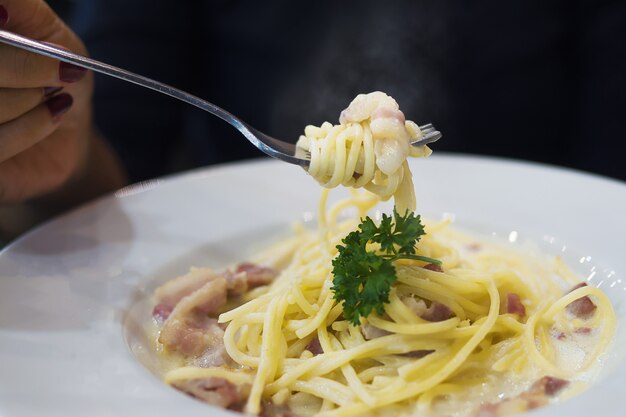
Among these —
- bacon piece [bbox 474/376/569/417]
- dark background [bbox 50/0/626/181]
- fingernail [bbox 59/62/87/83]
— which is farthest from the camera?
dark background [bbox 50/0/626/181]

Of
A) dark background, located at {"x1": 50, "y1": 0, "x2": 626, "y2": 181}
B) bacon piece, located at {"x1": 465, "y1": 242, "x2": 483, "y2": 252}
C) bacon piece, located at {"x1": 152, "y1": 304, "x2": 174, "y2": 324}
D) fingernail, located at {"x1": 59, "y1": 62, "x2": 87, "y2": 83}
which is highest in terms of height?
dark background, located at {"x1": 50, "y1": 0, "x2": 626, "y2": 181}

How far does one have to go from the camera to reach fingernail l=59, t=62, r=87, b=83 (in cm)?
188

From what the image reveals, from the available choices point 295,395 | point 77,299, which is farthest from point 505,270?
point 77,299

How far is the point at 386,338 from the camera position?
1.66 m

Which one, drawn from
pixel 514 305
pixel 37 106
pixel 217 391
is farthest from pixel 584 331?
pixel 37 106

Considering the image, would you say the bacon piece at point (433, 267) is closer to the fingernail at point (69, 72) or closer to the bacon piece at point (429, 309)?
the bacon piece at point (429, 309)

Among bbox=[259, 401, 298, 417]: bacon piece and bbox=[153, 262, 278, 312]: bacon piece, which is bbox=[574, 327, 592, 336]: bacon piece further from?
bbox=[153, 262, 278, 312]: bacon piece

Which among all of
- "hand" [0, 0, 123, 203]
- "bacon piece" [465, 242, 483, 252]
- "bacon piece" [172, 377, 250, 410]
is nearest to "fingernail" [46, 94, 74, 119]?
"hand" [0, 0, 123, 203]

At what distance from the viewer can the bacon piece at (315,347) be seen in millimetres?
1759

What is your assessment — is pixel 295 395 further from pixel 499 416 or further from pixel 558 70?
pixel 558 70

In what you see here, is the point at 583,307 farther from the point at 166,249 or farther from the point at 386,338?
the point at 166,249

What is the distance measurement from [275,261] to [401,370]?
2.79ft

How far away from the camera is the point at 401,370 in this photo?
1.56m

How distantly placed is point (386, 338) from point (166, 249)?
993 mm
